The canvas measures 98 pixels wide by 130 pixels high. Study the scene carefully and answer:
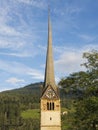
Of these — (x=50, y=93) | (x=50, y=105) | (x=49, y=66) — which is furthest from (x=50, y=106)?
(x=49, y=66)

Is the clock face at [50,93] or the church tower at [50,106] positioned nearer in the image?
the church tower at [50,106]

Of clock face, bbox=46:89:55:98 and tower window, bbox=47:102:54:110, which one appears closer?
tower window, bbox=47:102:54:110

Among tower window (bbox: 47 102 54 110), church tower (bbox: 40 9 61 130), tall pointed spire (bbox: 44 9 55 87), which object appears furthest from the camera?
tall pointed spire (bbox: 44 9 55 87)

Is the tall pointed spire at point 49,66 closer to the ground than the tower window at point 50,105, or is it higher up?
higher up

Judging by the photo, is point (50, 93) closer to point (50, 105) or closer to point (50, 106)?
point (50, 105)

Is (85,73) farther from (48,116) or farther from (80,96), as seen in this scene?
(48,116)

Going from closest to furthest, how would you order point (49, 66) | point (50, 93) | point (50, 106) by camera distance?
point (50, 106), point (50, 93), point (49, 66)

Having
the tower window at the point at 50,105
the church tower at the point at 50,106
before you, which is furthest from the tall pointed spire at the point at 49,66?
the tower window at the point at 50,105

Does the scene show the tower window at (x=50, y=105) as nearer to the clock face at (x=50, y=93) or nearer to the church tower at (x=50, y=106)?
the church tower at (x=50, y=106)

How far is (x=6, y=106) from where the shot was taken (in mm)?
195750

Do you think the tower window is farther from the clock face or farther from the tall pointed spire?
the tall pointed spire

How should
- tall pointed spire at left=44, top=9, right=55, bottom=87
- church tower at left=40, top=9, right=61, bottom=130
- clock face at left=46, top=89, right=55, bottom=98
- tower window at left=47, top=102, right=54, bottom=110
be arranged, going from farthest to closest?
1. tall pointed spire at left=44, top=9, right=55, bottom=87
2. clock face at left=46, top=89, right=55, bottom=98
3. tower window at left=47, top=102, right=54, bottom=110
4. church tower at left=40, top=9, right=61, bottom=130

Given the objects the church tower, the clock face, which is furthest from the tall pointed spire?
the clock face

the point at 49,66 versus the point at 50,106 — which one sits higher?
the point at 49,66
